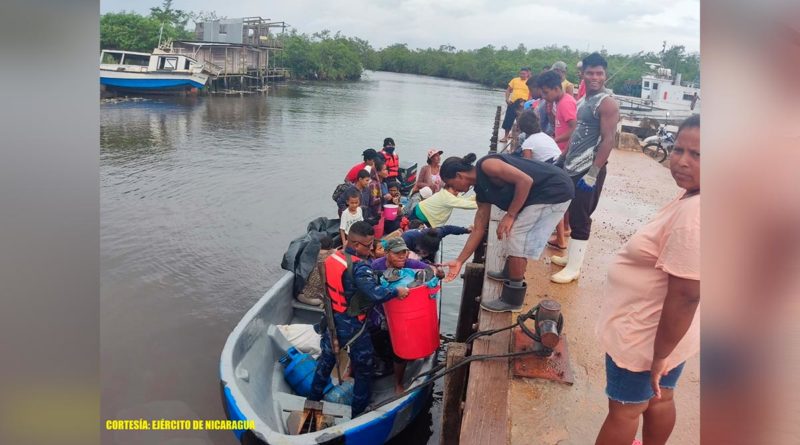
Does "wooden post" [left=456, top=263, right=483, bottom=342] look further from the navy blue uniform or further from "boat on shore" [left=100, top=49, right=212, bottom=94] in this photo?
"boat on shore" [left=100, top=49, right=212, bottom=94]

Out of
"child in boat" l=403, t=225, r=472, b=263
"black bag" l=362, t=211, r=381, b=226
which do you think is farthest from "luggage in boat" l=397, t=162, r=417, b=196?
"child in boat" l=403, t=225, r=472, b=263

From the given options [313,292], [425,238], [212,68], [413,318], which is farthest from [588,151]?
[212,68]

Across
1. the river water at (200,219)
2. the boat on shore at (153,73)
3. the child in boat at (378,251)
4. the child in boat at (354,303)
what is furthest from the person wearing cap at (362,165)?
the boat on shore at (153,73)

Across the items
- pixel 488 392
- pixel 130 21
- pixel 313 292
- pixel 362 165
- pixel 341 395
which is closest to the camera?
pixel 130 21

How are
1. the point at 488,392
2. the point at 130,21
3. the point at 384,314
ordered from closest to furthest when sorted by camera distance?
the point at 130,21, the point at 488,392, the point at 384,314

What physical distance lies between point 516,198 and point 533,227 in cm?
29

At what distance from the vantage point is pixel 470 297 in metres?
4.73

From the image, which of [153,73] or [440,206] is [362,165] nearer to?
[440,206]

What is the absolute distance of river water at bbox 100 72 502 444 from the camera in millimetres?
5492

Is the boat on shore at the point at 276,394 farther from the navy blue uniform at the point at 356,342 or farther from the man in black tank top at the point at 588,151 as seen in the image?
the man in black tank top at the point at 588,151

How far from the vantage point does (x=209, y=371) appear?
5.69 meters
